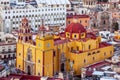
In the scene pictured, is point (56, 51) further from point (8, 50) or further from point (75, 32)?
point (8, 50)

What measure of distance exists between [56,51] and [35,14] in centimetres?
2165

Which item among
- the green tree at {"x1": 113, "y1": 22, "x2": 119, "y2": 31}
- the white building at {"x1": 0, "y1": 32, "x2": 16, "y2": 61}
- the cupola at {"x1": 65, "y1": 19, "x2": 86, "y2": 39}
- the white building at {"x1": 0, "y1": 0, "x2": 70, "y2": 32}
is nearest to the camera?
the cupola at {"x1": 65, "y1": 19, "x2": 86, "y2": 39}

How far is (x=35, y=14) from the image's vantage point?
58.4 m

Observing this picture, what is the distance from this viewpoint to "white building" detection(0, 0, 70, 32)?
2211 inches

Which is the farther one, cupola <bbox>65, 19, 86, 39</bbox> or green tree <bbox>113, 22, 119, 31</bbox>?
green tree <bbox>113, 22, 119, 31</bbox>

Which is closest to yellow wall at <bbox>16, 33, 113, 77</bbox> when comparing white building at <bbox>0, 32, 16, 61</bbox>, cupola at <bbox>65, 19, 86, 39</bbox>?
cupola at <bbox>65, 19, 86, 39</bbox>

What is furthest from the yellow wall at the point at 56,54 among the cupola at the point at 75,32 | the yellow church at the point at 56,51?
the cupola at the point at 75,32

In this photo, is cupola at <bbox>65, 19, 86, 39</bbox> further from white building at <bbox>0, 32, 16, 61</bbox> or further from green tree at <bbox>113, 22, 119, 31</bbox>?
green tree at <bbox>113, 22, 119, 31</bbox>

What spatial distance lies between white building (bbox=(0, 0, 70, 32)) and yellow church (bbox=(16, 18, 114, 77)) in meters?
17.1

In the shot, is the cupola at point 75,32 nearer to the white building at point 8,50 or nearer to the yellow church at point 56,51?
the yellow church at point 56,51

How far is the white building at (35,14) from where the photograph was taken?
184ft

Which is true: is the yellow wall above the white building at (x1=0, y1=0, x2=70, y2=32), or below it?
below

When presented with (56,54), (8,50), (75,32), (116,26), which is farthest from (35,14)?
(56,54)

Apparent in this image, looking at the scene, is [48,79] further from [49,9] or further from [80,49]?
[49,9]
